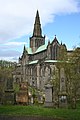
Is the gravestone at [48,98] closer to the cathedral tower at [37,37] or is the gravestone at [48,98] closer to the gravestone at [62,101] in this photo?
the gravestone at [62,101]

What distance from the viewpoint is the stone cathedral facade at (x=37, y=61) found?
9594 centimetres

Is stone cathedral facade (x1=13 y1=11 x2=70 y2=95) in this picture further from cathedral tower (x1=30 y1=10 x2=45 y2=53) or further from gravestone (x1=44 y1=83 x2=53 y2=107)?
gravestone (x1=44 y1=83 x2=53 y2=107)

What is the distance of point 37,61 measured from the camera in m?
105

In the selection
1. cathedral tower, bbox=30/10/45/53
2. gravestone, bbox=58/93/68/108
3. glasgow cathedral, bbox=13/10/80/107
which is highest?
cathedral tower, bbox=30/10/45/53

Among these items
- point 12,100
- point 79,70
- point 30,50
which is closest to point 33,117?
point 12,100

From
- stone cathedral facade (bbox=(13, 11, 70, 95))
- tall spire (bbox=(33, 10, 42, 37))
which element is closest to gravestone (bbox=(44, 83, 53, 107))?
stone cathedral facade (bbox=(13, 11, 70, 95))

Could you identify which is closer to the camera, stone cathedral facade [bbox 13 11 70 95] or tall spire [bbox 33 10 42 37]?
stone cathedral facade [bbox 13 11 70 95]

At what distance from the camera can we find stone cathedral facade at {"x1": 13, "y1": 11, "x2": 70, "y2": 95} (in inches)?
3777

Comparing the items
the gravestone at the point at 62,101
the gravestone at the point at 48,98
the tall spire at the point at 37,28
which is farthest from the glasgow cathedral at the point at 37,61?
the gravestone at the point at 62,101

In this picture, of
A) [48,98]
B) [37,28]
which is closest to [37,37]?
[37,28]

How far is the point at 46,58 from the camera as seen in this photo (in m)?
100

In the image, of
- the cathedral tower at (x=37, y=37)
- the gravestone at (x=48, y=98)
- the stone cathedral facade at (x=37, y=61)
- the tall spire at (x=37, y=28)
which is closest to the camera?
the gravestone at (x=48, y=98)

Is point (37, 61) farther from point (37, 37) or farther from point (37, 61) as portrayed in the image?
point (37, 37)

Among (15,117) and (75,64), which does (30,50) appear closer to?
(75,64)
